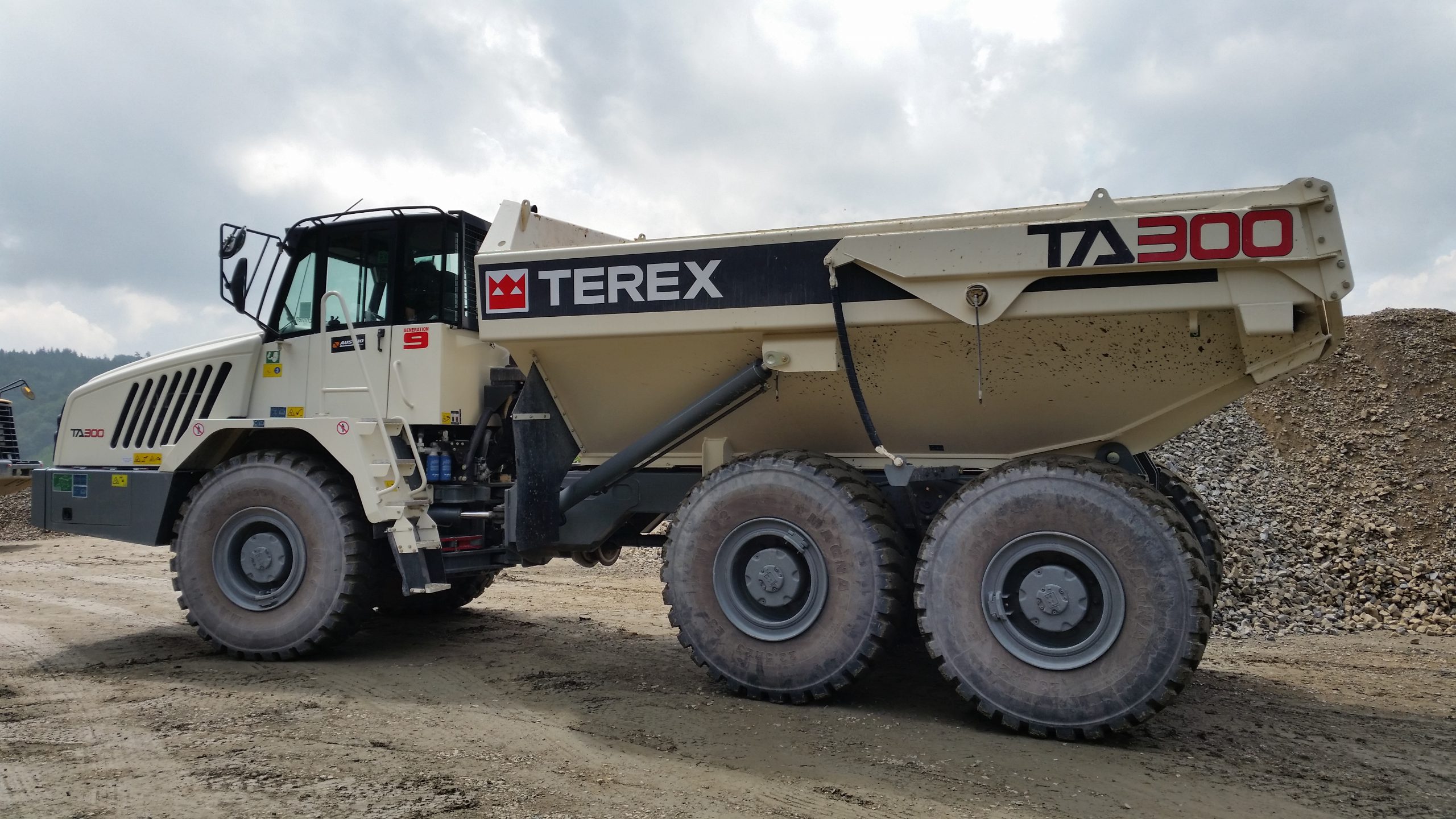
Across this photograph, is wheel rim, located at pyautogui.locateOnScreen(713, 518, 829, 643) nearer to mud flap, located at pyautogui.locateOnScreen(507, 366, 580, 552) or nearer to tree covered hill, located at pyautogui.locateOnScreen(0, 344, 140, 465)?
mud flap, located at pyautogui.locateOnScreen(507, 366, 580, 552)

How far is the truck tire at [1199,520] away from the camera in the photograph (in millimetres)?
5438

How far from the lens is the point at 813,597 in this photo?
199 inches

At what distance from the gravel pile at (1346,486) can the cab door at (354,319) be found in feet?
22.2

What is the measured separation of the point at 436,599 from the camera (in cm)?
808

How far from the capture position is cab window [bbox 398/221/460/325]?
644 centimetres

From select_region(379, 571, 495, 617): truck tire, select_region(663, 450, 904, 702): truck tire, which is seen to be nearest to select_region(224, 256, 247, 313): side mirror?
select_region(379, 571, 495, 617): truck tire

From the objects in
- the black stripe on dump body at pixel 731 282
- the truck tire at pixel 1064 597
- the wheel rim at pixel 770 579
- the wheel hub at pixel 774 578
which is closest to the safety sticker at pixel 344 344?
the black stripe on dump body at pixel 731 282

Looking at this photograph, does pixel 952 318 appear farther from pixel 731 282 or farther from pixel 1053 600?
pixel 1053 600

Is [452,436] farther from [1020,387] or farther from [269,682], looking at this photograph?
[1020,387]

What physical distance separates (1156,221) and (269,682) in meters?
5.53

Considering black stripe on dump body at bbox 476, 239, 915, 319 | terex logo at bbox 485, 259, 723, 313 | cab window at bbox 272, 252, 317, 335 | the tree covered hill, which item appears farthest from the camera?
the tree covered hill

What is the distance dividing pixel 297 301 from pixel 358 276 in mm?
557

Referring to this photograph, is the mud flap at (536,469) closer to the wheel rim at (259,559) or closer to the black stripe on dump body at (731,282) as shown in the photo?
the black stripe on dump body at (731,282)

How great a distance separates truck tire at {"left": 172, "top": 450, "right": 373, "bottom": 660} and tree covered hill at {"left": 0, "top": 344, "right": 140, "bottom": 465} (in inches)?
2584
